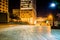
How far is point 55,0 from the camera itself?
22.6 feet

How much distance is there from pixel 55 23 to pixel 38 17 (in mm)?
27251

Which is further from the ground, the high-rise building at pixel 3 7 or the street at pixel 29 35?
the high-rise building at pixel 3 7

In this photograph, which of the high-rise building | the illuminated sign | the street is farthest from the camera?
the high-rise building

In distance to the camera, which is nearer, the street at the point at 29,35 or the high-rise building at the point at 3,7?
the street at the point at 29,35

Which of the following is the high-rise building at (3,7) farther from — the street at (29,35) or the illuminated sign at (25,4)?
the street at (29,35)

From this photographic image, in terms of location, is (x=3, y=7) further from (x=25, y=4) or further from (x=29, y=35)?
(x=29, y=35)

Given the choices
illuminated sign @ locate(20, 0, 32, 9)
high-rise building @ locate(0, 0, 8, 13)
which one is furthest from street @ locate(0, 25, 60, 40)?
high-rise building @ locate(0, 0, 8, 13)

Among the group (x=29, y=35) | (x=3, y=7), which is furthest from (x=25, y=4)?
(x=29, y=35)

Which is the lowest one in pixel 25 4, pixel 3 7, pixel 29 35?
pixel 29 35

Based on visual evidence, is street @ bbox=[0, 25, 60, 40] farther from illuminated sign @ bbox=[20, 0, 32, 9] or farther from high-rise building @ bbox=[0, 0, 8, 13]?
high-rise building @ bbox=[0, 0, 8, 13]

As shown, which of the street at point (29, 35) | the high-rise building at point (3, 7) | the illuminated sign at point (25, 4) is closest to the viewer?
the street at point (29, 35)

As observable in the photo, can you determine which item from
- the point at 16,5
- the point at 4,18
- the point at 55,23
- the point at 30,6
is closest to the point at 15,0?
the point at 16,5

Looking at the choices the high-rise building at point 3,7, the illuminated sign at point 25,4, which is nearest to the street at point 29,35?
the illuminated sign at point 25,4

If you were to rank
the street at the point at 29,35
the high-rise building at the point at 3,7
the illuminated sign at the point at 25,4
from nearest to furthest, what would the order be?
the street at the point at 29,35 < the illuminated sign at the point at 25,4 < the high-rise building at the point at 3,7
